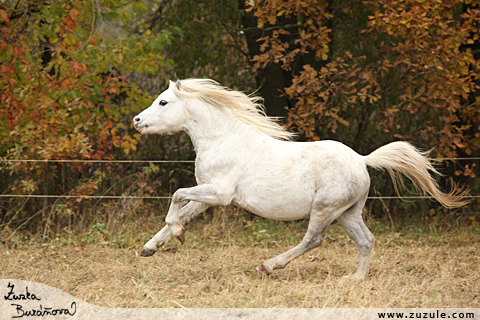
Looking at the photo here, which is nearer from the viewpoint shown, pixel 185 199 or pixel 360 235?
pixel 185 199

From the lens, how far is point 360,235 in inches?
195

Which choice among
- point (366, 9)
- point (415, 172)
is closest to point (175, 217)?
point (415, 172)

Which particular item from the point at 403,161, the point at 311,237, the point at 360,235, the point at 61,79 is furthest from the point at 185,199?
the point at 61,79

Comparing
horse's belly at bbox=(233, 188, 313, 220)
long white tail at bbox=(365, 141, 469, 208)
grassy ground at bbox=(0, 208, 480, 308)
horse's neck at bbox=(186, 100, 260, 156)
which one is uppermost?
horse's neck at bbox=(186, 100, 260, 156)

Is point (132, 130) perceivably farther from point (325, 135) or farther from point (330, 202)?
point (330, 202)

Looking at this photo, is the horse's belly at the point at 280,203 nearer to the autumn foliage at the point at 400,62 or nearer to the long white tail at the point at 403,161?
the long white tail at the point at 403,161

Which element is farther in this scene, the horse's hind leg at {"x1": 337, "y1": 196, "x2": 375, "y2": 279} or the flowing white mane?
the flowing white mane

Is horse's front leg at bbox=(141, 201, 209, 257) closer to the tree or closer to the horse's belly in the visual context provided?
the horse's belly

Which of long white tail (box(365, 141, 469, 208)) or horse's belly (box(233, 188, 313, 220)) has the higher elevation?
long white tail (box(365, 141, 469, 208))

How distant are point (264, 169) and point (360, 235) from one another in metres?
1.12

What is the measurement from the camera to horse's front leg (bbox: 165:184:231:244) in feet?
15.8

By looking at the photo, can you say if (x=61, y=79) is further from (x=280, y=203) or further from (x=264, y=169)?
(x=280, y=203)
